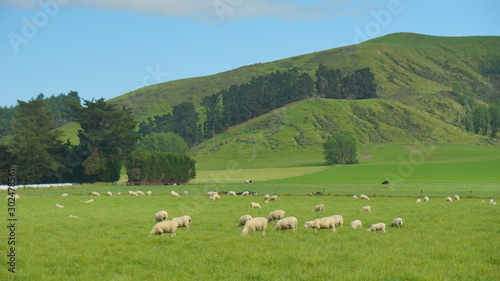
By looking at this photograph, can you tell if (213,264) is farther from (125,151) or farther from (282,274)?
(125,151)

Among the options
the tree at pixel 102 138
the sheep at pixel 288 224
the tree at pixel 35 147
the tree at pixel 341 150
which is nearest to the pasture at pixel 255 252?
the sheep at pixel 288 224

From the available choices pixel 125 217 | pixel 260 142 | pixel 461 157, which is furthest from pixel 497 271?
pixel 260 142

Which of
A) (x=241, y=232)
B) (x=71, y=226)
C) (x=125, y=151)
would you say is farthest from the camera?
(x=125, y=151)

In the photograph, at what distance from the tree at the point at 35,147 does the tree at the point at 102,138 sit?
551 cm

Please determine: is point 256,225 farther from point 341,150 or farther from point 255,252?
point 341,150

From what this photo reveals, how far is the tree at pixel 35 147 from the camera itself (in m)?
93.4

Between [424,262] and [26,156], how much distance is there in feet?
292

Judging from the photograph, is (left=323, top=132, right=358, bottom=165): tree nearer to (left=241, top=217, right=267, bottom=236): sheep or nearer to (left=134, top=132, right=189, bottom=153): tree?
(left=134, top=132, right=189, bottom=153): tree

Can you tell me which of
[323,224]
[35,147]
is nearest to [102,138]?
[35,147]

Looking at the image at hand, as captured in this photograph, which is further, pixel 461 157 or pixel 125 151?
pixel 461 157

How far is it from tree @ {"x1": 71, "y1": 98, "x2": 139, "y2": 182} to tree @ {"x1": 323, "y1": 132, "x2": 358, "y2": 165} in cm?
6764

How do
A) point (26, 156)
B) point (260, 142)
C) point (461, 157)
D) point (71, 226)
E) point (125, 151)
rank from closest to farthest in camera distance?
point (71, 226), point (26, 156), point (125, 151), point (461, 157), point (260, 142)

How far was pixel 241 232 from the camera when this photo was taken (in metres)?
25.0

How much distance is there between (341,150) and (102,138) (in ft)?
252
